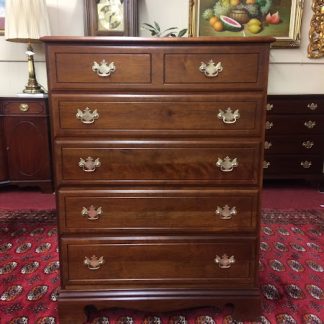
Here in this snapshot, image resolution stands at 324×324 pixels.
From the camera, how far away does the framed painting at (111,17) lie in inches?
113

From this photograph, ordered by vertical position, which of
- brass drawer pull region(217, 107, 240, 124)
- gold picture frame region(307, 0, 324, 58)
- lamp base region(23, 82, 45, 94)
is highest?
gold picture frame region(307, 0, 324, 58)

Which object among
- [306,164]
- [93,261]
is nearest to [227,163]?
[93,261]

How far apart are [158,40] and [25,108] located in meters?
2.01

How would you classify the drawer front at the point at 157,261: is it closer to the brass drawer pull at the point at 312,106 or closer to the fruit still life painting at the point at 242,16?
the brass drawer pull at the point at 312,106

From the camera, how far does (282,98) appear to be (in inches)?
121

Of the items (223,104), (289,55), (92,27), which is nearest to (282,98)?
(289,55)

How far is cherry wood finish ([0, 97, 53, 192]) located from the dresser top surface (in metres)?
1.79

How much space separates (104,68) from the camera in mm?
1260

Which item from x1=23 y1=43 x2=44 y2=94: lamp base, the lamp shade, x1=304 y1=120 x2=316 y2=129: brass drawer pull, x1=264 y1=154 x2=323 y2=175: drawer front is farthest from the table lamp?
x1=304 y1=120 x2=316 y2=129: brass drawer pull

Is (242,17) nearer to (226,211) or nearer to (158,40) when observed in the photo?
(158,40)

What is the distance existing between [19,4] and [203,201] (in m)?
2.25

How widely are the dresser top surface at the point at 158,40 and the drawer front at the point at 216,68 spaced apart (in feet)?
0.09

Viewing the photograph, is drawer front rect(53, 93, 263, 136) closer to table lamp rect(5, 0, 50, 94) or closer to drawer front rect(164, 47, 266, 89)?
drawer front rect(164, 47, 266, 89)

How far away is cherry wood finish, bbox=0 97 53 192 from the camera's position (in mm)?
2912
